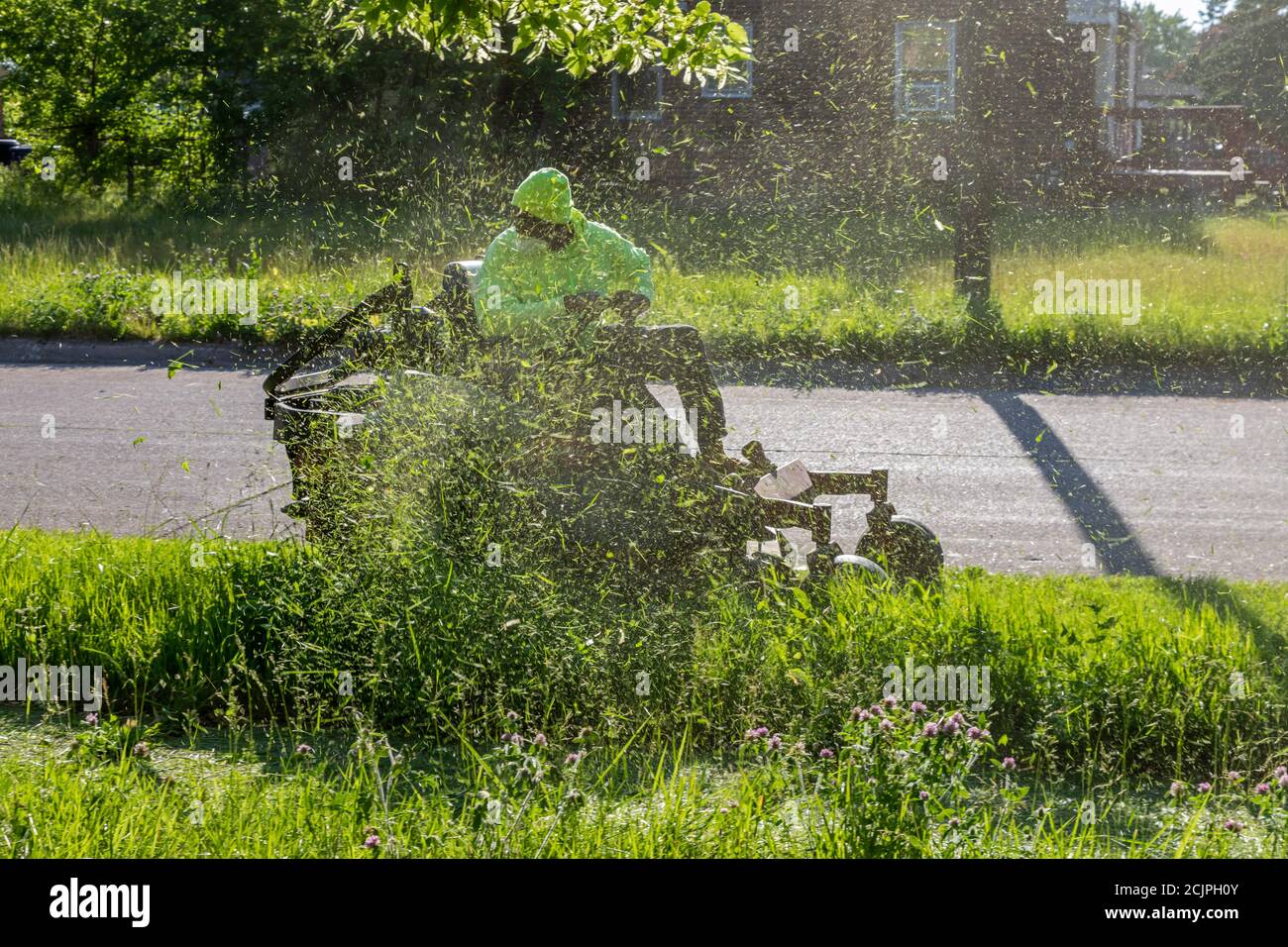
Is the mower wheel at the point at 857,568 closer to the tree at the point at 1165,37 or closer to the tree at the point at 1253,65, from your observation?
the tree at the point at 1253,65

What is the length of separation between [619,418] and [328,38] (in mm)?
18208

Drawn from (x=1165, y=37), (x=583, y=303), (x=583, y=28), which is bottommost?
(x=583, y=303)

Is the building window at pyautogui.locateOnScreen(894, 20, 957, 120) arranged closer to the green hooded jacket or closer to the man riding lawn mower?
the green hooded jacket

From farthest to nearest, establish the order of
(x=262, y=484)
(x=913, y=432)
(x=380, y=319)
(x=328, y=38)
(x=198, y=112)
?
(x=198, y=112)
(x=328, y=38)
(x=913, y=432)
(x=262, y=484)
(x=380, y=319)

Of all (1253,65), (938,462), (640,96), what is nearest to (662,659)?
(938,462)

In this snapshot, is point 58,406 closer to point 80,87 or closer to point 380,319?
point 380,319

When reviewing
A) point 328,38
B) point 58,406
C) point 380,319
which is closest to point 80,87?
point 328,38

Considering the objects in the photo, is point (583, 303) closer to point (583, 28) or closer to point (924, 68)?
point (583, 28)

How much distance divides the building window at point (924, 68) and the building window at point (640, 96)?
367 centimetres

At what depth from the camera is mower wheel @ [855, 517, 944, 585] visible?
6.17 metres

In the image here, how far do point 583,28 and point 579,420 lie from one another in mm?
1709

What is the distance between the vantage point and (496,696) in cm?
473

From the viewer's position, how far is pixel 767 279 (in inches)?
607

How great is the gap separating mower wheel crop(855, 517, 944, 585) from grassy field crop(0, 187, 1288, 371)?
16.7 ft
